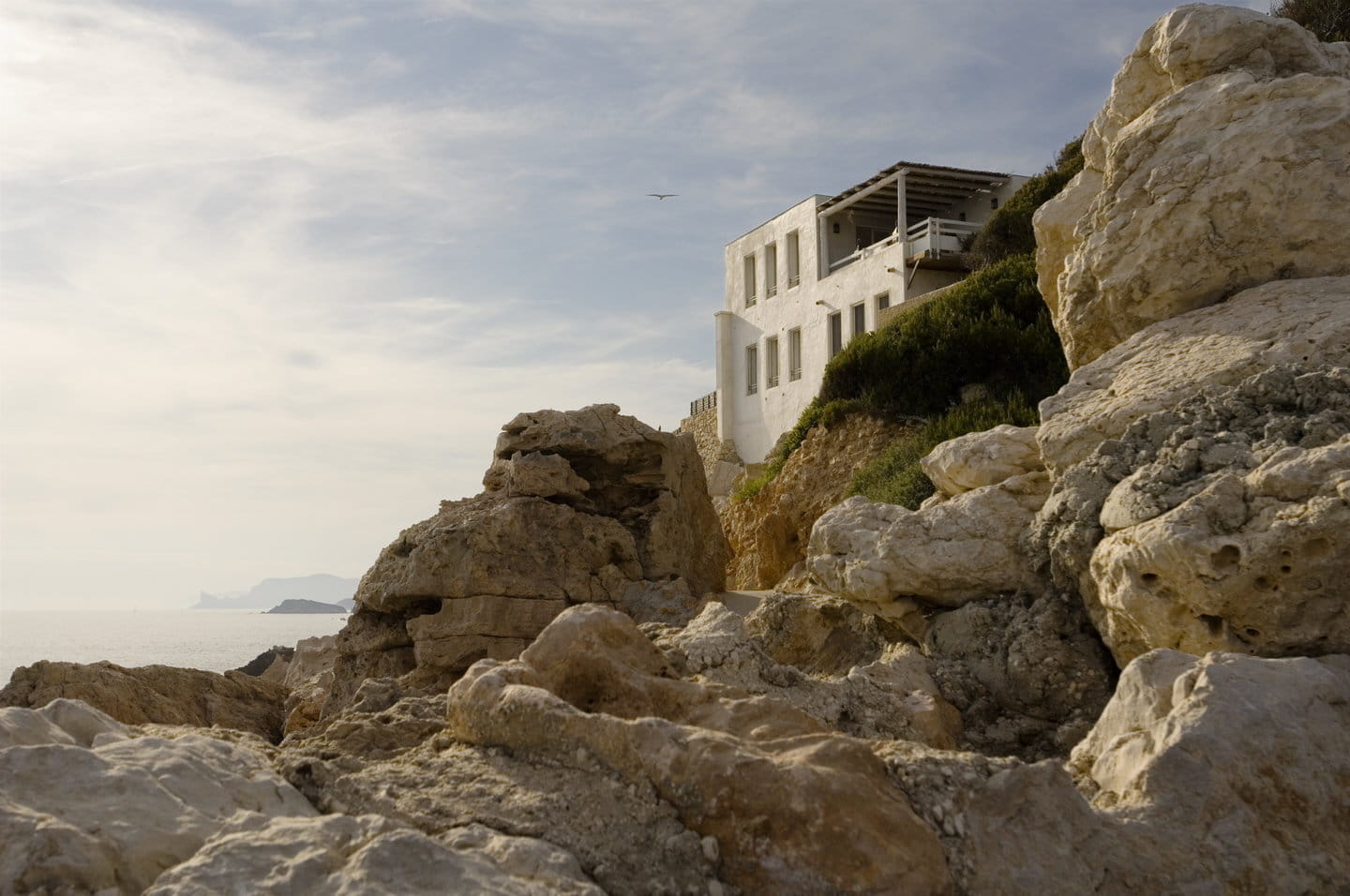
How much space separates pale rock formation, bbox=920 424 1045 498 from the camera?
759 centimetres

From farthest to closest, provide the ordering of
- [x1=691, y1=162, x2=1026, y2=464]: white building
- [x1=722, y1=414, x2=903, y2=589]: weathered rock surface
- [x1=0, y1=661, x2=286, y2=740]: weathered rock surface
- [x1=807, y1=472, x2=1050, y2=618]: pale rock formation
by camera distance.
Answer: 1. [x1=691, y1=162, x2=1026, y2=464]: white building
2. [x1=722, y1=414, x2=903, y2=589]: weathered rock surface
3. [x1=0, y1=661, x2=286, y2=740]: weathered rock surface
4. [x1=807, y1=472, x2=1050, y2=618]: pale rock formation

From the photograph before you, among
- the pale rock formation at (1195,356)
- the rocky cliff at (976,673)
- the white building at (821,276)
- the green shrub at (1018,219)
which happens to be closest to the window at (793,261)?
the white building at (821,276)

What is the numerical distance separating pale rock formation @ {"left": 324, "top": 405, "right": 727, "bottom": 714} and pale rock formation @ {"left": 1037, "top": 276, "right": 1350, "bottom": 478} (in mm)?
4082

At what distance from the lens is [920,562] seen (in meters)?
6.85

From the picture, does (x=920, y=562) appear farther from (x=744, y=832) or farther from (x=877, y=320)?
(x=877, y=320)

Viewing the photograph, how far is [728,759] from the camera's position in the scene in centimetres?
356

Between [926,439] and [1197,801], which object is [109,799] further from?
[926,439]

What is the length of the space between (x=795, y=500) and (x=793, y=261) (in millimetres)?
15508

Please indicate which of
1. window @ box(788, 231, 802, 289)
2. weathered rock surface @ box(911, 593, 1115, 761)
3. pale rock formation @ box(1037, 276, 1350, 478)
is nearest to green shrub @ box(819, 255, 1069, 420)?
pale rock formation @ box(1037, 276, 1350, 478)

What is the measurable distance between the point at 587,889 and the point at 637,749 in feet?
1.86

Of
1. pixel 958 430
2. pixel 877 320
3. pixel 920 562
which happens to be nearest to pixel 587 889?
pixel 920 562

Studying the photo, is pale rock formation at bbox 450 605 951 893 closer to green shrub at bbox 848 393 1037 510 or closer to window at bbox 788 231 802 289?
green shrub at bbox 848 393 1037 510

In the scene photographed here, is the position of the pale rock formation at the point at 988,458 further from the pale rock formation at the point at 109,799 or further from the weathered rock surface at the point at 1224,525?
the pale rock formation at the point at 109,799

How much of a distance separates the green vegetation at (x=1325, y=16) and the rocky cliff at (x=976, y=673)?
14948 mm
